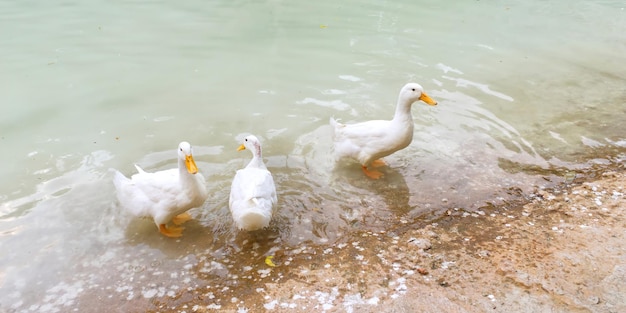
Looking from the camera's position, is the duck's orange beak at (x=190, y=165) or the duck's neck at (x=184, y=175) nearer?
the duck's orange beak at (x=190, y=165)

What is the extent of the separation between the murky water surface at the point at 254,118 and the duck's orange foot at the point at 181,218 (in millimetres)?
101

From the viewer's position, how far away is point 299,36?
32.8 ft

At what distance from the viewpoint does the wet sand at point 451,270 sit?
353 centimetres

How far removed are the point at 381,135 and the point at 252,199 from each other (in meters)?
1.81

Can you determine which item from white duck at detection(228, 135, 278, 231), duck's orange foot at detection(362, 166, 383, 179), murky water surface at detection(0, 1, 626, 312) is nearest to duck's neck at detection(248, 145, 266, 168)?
white duck at detection(228, 135, 278, 231)

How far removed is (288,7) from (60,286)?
30.9 ft

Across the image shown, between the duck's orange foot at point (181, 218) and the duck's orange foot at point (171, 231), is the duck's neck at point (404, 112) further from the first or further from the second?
the duck's orange foot at point (171, 231)

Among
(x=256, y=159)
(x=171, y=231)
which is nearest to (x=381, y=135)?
(x=256, y=159)

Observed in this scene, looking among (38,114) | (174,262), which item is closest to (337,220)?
(174,262)

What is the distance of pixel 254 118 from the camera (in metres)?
6.82

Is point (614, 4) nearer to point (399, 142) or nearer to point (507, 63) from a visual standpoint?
point (507, 63)

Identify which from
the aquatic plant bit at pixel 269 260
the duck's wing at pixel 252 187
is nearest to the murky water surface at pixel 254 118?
the aquatic plant bit at pixel 269 260

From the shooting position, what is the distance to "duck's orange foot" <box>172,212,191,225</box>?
4814mm

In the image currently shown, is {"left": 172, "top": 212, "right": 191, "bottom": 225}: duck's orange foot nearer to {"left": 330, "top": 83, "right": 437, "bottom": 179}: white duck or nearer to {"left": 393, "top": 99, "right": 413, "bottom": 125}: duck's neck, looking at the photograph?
{"left": 330, "top": 83, "right": 437, "bottom": 179}: white duck
